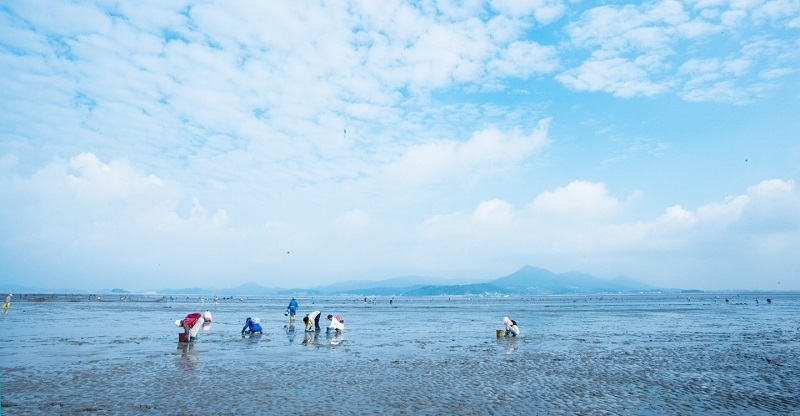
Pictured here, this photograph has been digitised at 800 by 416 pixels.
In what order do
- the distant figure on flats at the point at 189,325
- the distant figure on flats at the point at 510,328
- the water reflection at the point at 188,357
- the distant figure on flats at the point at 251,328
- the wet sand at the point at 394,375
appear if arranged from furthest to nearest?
the distant figure on flats at the point at 251,328 < the distant figure on flats at the point at 510,328 < the distant figure on flats at the point at 189,325 < the water reflection at the point at 188,357 < the wet sand at the point at 394,375

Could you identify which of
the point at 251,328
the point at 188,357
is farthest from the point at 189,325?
the point at 251,328

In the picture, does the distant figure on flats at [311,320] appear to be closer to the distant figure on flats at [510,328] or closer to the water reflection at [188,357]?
the water reflection at [188,357]

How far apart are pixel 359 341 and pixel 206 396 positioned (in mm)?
14975

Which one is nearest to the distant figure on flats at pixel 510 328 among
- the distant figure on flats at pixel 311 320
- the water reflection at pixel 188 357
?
the distant figure on flats at pixel 311 320

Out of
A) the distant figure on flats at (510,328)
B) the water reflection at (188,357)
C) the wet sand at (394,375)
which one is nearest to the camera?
the wet sand at (394,375)

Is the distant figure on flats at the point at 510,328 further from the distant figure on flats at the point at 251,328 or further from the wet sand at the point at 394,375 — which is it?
the distant figure on flats at the point at 251,328

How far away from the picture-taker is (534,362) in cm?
2008

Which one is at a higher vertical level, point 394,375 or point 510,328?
point 510,328

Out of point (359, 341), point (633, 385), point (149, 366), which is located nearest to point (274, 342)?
point (359, 341)

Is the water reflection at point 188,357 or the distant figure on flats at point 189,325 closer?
the water reflection at point 188,357

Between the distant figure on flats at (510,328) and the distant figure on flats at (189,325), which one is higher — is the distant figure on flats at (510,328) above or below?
below

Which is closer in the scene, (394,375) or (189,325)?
(394,375)

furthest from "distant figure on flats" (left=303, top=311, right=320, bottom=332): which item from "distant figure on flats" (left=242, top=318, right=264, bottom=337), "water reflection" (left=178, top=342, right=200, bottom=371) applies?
"water reflection" (left=178, top=342, right=200, bottom=371)

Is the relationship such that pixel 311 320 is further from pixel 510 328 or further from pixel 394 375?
pixel 394 375
